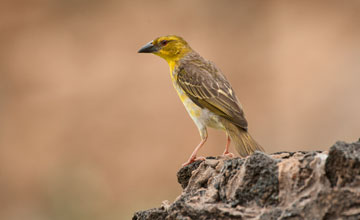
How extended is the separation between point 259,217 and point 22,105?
25.3ft

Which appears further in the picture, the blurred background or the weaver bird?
the blurred background

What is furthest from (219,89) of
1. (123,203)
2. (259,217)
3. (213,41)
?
(213,41)

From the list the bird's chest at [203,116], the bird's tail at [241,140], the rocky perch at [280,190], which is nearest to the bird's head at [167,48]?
the bird's chest at [203,116]

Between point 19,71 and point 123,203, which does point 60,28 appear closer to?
point 19,71

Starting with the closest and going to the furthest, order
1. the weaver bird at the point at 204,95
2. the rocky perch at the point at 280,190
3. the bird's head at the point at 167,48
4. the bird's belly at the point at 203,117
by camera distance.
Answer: the rocky perch at the point at 280,190 < the weaver bird at the point at 204,95 < the bird's belly at the point at 203,117 < the bird's head at the point at 167,48

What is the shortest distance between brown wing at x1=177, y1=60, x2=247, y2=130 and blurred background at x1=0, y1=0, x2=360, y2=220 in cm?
399

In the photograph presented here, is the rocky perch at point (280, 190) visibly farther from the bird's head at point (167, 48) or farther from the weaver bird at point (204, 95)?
the bird's head at point (167, 48)

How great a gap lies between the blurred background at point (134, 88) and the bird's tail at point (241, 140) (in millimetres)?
4623

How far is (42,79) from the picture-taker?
31.6ft

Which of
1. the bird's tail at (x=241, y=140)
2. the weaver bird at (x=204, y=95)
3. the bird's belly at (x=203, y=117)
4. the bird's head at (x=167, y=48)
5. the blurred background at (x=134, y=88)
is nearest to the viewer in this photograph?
the bird's tail at (x=241, y=140)

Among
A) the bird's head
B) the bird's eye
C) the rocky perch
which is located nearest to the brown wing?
the bird's head

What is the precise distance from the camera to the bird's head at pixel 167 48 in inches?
225

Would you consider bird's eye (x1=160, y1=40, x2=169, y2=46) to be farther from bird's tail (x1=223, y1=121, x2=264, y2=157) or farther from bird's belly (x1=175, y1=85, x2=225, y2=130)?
bird's tail (x1=223, y1=121, x2=264, y2=157)

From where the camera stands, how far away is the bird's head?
225 inches
